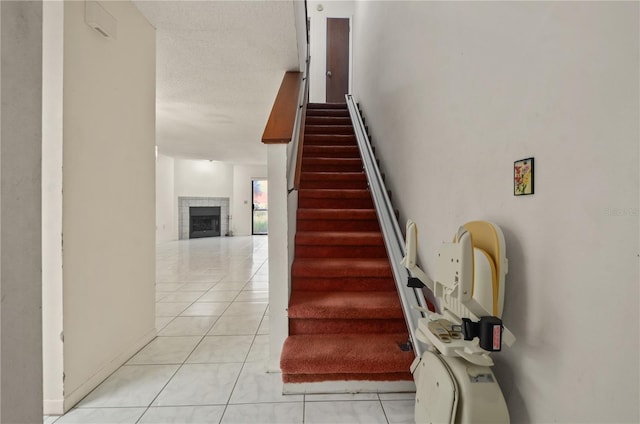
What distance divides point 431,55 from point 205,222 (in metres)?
9.45

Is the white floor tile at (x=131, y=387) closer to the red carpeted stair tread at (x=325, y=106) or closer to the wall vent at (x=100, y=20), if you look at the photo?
the wall vent at (x=100, y=20)

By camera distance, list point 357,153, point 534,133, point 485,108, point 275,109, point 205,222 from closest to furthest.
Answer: point 534,133 → point 485,108 → point 275,109 → point 357,153 → point 205,222

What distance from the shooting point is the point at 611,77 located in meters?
0.76

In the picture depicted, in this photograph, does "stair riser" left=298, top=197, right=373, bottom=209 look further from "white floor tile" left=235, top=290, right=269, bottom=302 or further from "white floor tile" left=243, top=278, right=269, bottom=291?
"white floor tile" left=243, top=278, right=269, bottom=291

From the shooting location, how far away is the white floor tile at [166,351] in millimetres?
1976

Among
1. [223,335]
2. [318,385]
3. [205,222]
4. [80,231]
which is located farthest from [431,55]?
[205,222]

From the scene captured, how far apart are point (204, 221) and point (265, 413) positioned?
30.2ft

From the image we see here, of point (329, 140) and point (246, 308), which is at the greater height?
point (329, 140)

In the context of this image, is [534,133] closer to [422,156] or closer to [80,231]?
[422,156]

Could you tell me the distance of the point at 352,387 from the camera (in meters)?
1.66

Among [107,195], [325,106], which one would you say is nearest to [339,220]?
[107,195]

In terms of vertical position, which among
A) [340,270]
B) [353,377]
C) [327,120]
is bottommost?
[353,377]

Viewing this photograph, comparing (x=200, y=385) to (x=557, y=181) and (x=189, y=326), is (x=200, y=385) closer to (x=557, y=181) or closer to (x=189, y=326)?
(x=189, y=326)

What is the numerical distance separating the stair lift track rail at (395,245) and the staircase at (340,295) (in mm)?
130
